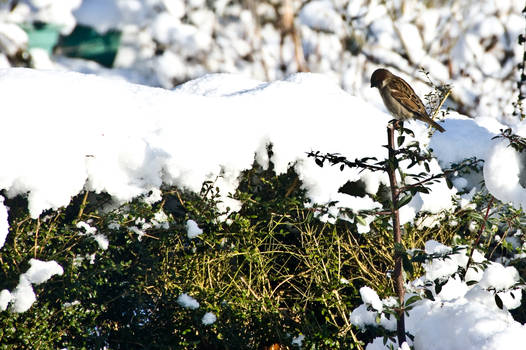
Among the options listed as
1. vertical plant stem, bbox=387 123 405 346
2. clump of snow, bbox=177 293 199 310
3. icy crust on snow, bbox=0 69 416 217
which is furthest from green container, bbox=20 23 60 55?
vertical plant stem, bbox=387 123 405 346

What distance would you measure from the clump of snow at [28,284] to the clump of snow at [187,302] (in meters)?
0.43

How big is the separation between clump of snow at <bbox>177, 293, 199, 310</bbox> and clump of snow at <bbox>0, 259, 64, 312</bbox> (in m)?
0.43

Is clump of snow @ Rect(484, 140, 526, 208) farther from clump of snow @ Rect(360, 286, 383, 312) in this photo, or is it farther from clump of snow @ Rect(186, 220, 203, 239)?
clump of snow @ Rect(186, 220, 203, 239)

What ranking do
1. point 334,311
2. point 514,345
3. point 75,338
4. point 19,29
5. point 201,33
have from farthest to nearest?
point 201,33 < point 19,29 < point 334,311 < point 75,338 < point 514,345

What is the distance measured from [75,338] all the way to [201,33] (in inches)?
95.7

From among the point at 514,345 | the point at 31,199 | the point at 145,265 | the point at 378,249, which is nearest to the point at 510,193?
the point at 514,345

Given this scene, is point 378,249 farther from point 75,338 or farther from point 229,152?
point 75,338

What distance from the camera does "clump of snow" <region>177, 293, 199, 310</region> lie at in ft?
6.91

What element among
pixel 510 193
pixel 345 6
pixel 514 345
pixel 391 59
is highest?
pixel 510 193

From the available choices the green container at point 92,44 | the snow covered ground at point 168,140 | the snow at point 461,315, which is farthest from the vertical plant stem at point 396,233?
the green container at point 92,44

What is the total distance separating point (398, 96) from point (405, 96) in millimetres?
28

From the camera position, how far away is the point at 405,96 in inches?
87.3

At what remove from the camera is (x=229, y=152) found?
2.33m

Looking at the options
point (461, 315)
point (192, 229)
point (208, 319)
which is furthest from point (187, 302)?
point (461, 315)
